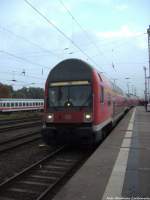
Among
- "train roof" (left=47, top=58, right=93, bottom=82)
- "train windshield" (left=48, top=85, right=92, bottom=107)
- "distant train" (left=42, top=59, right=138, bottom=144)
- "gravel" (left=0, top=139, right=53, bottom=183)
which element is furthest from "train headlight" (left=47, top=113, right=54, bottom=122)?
"train roof" (left=47, top=58, right=93, bottom=82)

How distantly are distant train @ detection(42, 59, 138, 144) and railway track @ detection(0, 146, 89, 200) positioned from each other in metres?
0.84

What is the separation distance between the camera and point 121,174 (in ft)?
24.8

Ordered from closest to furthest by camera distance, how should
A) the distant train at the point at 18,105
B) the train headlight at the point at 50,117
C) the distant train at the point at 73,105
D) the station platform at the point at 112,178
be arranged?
the station platform at the point at 112,178 → the distant train at the point at 73,105 → the train headlight at the point at 50,117 → the distant train at the point at 18,105

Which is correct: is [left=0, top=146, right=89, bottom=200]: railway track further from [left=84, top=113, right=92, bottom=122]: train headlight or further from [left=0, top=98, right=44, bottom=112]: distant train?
[left=0, top=98, right=44, bottom=112]: distant train

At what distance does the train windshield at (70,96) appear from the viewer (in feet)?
40.3

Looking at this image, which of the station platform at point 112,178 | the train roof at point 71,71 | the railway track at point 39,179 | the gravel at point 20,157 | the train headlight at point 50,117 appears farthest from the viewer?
the train roof at point 71,71

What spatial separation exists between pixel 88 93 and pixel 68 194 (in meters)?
6.39

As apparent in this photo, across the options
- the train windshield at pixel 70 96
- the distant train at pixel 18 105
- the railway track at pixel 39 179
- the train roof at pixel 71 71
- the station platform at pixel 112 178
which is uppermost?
the train roof at pixel 71 71

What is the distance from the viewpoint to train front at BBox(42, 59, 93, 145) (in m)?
12.0

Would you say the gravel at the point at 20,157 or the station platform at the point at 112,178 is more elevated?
the station platform at the point at 112,178

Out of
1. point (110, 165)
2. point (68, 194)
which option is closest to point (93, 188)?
point (68, 194)

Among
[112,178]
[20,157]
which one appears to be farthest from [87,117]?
[112,178]

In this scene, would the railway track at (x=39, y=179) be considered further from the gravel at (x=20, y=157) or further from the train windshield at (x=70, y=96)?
the train windshield at (x=70, y=96)

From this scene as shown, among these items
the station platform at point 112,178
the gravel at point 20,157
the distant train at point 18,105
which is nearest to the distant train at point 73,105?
the gravel at point 20,157
